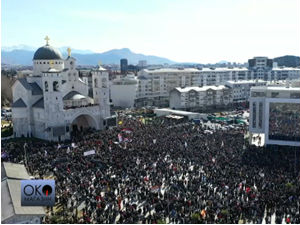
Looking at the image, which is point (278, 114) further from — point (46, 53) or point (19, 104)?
point (46, 53)

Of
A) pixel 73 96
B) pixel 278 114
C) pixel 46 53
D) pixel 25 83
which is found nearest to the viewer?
pixel 278 114

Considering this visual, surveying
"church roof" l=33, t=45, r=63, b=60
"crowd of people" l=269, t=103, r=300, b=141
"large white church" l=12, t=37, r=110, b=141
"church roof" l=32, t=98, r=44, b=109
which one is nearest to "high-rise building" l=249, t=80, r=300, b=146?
"crowd of people" l=269, t=103, r=300, b=141

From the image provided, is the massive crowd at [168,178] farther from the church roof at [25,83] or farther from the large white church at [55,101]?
the church roof at [25,83]

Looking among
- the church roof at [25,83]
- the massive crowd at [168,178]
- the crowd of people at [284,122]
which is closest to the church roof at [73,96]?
the church roof at [25,83]

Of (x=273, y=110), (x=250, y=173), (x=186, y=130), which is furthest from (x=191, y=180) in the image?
(x=186, y=130)

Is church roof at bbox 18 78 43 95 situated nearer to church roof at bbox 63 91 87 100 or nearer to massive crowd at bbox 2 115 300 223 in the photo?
church roof at bbox 63 91 87 100

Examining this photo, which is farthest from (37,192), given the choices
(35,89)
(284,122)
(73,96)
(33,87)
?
(73,96)
